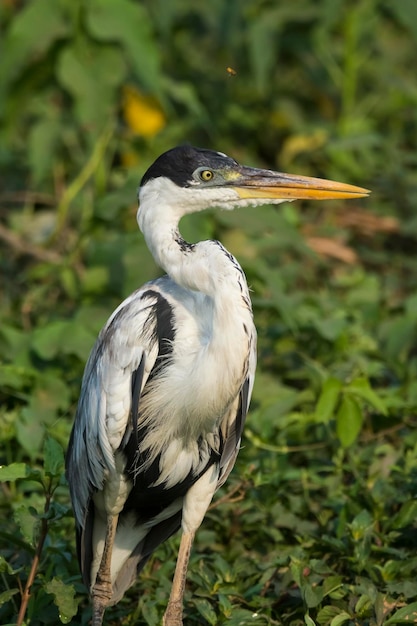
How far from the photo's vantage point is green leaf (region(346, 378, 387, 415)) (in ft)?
14.6

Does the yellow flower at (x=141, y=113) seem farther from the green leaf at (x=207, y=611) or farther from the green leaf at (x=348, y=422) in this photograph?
the green leaf at (x=207, y=611)

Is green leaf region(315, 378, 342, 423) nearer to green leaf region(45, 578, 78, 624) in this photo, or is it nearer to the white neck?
the white neck

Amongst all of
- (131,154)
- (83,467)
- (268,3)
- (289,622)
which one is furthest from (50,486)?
(268,3)

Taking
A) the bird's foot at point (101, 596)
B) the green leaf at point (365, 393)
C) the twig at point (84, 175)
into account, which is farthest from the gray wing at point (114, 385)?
the twig at point (84, 175)

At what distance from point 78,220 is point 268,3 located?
1973mm

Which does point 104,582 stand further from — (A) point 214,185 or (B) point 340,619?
(A) point 214,185

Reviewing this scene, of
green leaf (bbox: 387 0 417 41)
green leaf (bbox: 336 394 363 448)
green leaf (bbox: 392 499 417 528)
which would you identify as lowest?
green leaf (bbox: 392 499 417 528)

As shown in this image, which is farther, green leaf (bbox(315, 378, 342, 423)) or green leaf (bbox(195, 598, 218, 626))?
green leaf (bbox(315, 378, 342, 423))

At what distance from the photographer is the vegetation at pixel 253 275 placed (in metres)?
3.84

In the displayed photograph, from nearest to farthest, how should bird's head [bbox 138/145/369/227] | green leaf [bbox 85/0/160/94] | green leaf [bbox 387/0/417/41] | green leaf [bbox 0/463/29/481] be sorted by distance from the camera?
1. green leaf [bbox 0/463/29/481]
2. bird's head [bbox 138/145/369/227]
3. green leaf [bbox 85/0/160/94]
4. green leaf [bbox 387/0/417/41]

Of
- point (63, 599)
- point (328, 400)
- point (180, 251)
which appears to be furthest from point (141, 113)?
point (63, 599)

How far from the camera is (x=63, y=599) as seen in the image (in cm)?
338

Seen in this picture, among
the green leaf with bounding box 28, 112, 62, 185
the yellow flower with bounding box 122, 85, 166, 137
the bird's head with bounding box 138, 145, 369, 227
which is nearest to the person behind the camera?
the bird's head with bounding box 138, 145, 369, 227

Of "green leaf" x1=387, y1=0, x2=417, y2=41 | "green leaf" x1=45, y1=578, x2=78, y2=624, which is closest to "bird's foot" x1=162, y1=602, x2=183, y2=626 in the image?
"green leaf" x1=45, y1=578, x2=78, y2=624
